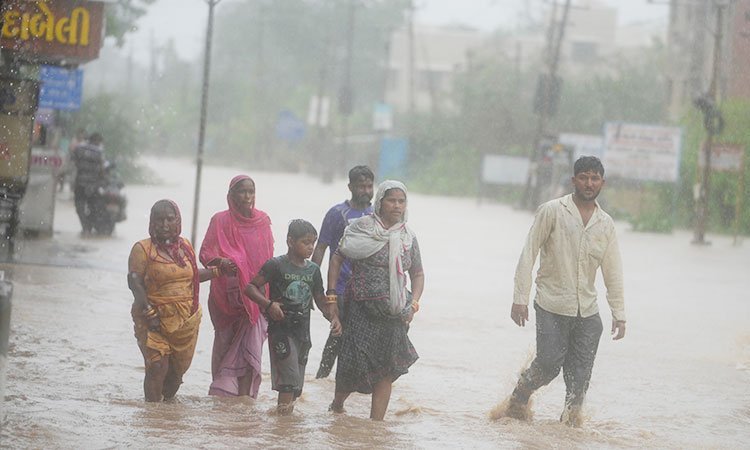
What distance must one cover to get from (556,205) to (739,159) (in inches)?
822

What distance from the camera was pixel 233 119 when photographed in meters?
76.1

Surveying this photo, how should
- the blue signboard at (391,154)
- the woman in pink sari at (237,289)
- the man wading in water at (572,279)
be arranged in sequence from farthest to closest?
the blue signboard at (391,154)
the woman in pink sari at (237,289)
the man wading in water at (572,279)

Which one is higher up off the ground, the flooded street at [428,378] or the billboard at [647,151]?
the billboard at [647,151]

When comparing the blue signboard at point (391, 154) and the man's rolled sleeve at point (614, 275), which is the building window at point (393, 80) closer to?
the blue signboard at point (391, 154)

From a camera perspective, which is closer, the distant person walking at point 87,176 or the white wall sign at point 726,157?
the distant person walking at point 87,176

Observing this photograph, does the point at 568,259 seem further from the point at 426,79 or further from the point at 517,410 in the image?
the point at 426,79

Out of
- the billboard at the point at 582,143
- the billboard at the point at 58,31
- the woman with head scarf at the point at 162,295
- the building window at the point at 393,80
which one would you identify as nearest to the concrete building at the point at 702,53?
the billboard at the point at 582,143

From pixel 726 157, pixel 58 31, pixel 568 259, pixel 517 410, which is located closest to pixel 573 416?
pixel 517 410

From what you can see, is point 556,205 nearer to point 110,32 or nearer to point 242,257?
point 242,257

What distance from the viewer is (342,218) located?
23.0ft

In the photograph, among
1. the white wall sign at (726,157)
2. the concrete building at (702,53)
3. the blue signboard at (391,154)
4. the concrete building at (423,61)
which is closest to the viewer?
the white wall sign at (726,157)

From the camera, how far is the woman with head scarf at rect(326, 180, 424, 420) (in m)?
6.04

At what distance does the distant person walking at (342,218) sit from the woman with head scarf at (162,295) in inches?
40.1

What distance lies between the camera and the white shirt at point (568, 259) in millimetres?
6332
